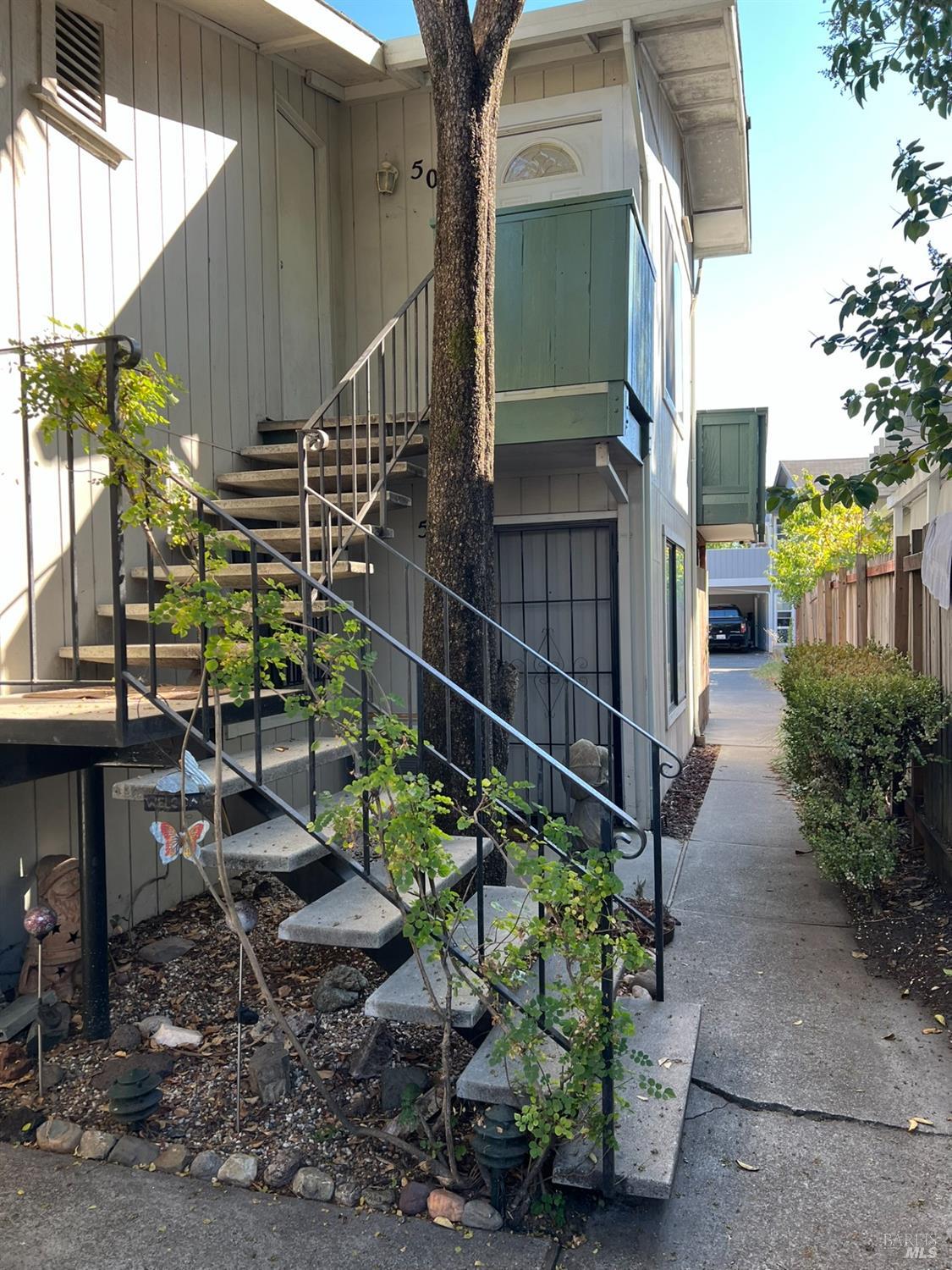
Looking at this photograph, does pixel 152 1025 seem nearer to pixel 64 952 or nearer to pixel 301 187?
pixel 64 952

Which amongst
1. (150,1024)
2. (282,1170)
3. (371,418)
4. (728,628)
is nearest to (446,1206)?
(282,1170)

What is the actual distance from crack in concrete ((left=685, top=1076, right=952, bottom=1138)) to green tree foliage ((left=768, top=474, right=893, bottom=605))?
898cm

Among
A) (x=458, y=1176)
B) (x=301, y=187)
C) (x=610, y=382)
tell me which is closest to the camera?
(x=458, y=1176)

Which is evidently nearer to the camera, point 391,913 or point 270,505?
point 391,913

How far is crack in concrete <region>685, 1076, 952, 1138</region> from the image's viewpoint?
2.87m

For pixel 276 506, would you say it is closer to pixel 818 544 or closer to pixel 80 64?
pixel 80 64

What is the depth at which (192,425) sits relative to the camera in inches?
210

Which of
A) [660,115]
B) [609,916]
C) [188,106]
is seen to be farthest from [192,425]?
[660,115]

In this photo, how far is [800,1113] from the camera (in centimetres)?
297

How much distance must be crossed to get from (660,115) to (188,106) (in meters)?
4.11

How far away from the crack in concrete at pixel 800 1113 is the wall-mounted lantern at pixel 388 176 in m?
6.50

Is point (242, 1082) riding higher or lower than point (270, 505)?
lower

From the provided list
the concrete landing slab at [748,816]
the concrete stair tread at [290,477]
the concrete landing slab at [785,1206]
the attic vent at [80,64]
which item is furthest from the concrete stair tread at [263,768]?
the concrete landing slab at [748,816]

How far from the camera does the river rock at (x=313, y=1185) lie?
261 centimetres
